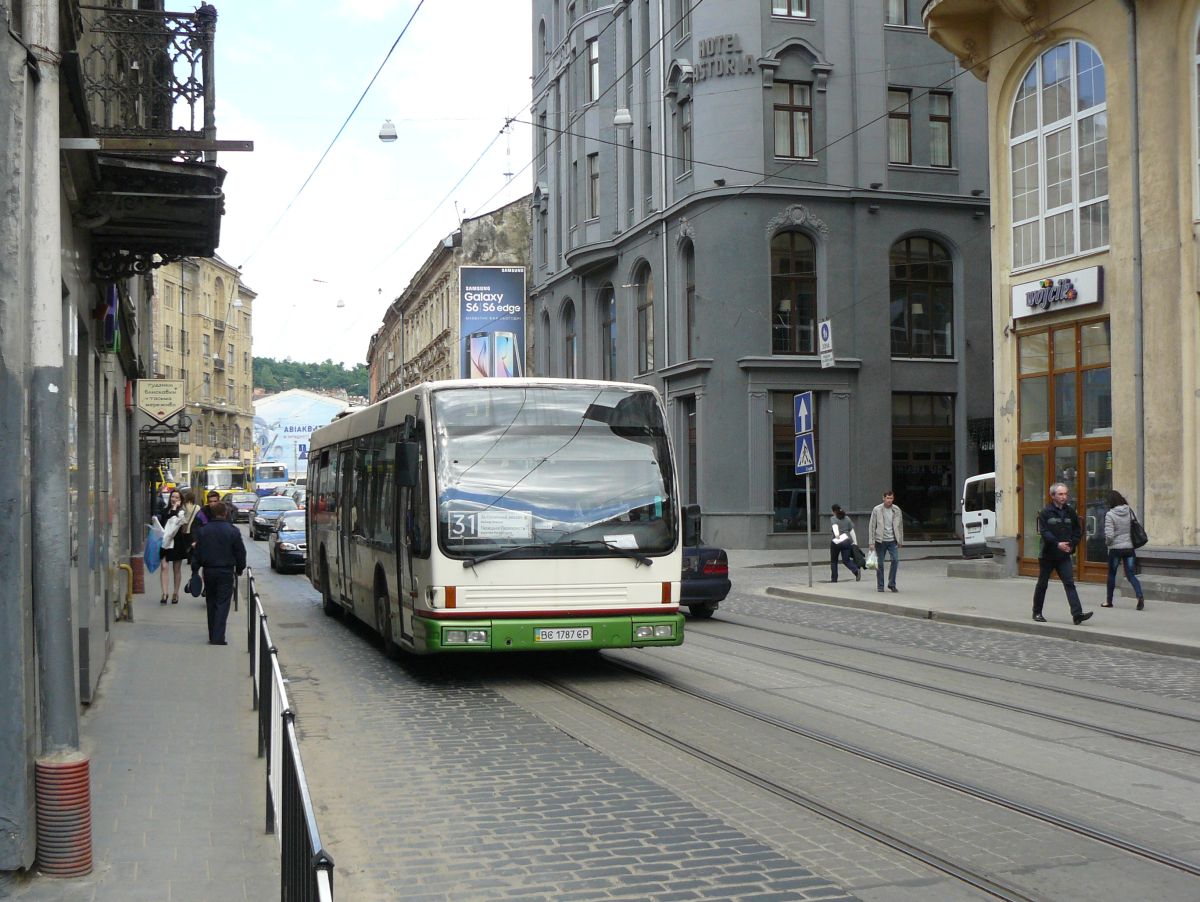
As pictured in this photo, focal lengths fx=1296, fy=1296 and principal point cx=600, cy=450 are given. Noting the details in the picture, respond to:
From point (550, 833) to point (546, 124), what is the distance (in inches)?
1833

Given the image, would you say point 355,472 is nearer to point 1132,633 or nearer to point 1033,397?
point 1132,633

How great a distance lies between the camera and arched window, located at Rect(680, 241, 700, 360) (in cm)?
3719

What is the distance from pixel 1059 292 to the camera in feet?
73.2

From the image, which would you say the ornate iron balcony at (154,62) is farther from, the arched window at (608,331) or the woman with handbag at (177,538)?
the arched window at (608,331)

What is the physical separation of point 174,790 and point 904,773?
4293mm

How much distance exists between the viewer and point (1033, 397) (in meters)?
23.7

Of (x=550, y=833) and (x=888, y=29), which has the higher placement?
(x=888, y=29)

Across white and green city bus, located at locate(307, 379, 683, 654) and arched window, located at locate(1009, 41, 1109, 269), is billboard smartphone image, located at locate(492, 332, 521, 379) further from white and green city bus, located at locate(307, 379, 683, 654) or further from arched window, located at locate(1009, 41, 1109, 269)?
white and green city bus, located at locate(307, 379, 683, 654)

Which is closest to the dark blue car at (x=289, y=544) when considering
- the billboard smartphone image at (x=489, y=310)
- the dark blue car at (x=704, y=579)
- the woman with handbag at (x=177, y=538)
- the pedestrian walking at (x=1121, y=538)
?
the woman with handbag at (x=177, y=538)

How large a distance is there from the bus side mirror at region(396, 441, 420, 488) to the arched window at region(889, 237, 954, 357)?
28.1 metres

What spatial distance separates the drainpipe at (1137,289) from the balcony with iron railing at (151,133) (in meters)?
14.8

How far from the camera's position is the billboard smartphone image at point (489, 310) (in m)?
50.7

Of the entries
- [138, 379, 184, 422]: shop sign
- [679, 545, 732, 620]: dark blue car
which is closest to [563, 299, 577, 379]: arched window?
[138, 379, 184, 422]: shop sign

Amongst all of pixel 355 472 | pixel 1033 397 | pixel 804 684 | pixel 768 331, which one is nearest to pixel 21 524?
pixel 804 684
